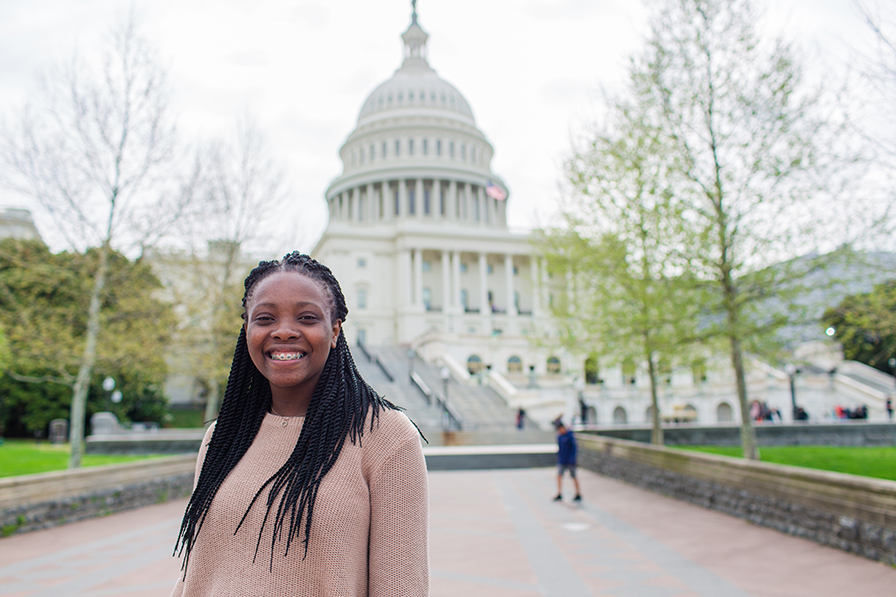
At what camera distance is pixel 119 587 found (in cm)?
712

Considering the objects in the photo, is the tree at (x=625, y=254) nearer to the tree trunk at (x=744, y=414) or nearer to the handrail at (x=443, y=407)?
the tree trunk at (x=744, y=414)

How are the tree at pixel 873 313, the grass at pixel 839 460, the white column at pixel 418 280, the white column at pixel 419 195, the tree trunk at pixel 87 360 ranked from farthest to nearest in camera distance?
the white column at pixel 419 195 → the white column at pixel 418 280 → the tree trunk at pixel 87 360 → the grass at pixel 839 460 → the tree at pixel 873 313

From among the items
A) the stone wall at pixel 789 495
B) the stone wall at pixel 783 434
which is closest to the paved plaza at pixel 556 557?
the stone wall at pixel 789 495

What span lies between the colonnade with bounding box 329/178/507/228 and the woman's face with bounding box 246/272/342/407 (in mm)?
75474

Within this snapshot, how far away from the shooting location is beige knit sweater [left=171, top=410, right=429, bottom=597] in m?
1.90

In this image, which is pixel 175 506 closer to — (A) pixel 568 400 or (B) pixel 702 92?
(B) pixel 702 92

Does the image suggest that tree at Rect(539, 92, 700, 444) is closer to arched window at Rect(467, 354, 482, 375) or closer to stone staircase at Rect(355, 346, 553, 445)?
stone staircase at Rect(355, 346, 553, 445)

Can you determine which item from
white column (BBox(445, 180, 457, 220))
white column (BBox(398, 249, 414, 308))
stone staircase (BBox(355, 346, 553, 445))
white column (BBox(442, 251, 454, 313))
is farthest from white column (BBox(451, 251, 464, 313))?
stone staircase (BBox(355, 346, 553, 445))

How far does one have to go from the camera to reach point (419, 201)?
78875 millimetres

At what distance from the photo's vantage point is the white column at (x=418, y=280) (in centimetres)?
6384

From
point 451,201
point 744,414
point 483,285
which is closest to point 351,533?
point 744,414

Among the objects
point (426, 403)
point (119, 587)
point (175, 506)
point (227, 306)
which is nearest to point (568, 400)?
point (426, 403)

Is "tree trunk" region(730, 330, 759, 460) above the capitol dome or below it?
below

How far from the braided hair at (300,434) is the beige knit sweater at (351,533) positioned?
0.03m
